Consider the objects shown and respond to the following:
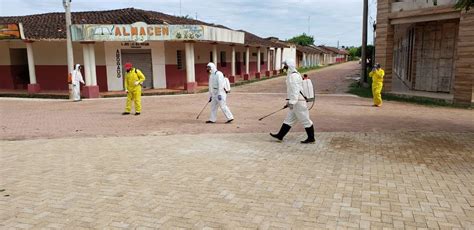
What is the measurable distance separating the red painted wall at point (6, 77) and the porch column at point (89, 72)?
612cm

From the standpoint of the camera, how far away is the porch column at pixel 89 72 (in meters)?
16.6

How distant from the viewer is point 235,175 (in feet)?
17.3

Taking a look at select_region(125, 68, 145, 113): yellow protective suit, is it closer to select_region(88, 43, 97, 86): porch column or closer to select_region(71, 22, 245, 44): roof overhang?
select_region(71, 22, 245, 44): roof overhang

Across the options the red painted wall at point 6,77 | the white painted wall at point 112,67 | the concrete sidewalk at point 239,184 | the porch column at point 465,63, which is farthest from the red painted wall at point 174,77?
the porch column at point 465,63

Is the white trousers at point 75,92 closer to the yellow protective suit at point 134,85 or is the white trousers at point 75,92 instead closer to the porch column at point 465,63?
the yellow protective suit at point 134,85

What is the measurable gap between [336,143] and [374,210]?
10.7 ft

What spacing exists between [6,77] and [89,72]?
260 inches

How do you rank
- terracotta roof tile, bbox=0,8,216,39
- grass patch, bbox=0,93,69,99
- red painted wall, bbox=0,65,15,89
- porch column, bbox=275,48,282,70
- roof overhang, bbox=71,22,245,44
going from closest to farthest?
roof overhang, bbox=71,22,245,44, grass patch, bbox=0,93,69,99, terracotta roof tile, bbox=0,8,216,39, red painted wall, bbox=0,65,15,89, porch column, bbox=275,48,282,70

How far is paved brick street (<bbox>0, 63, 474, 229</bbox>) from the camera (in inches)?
153

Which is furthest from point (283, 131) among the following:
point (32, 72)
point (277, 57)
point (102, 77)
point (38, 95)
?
point (277, 57)

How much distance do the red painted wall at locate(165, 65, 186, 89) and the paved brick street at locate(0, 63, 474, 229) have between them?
938 cm

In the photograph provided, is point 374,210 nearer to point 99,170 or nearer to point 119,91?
point 99,170

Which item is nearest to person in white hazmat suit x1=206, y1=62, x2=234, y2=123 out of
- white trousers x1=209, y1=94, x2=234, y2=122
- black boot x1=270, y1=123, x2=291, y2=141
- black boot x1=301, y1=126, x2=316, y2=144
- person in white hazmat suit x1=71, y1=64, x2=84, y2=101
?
white trousers x1=209, y1=94, x2=234, y2=122

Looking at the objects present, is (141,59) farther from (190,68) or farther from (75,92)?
(75,92)
